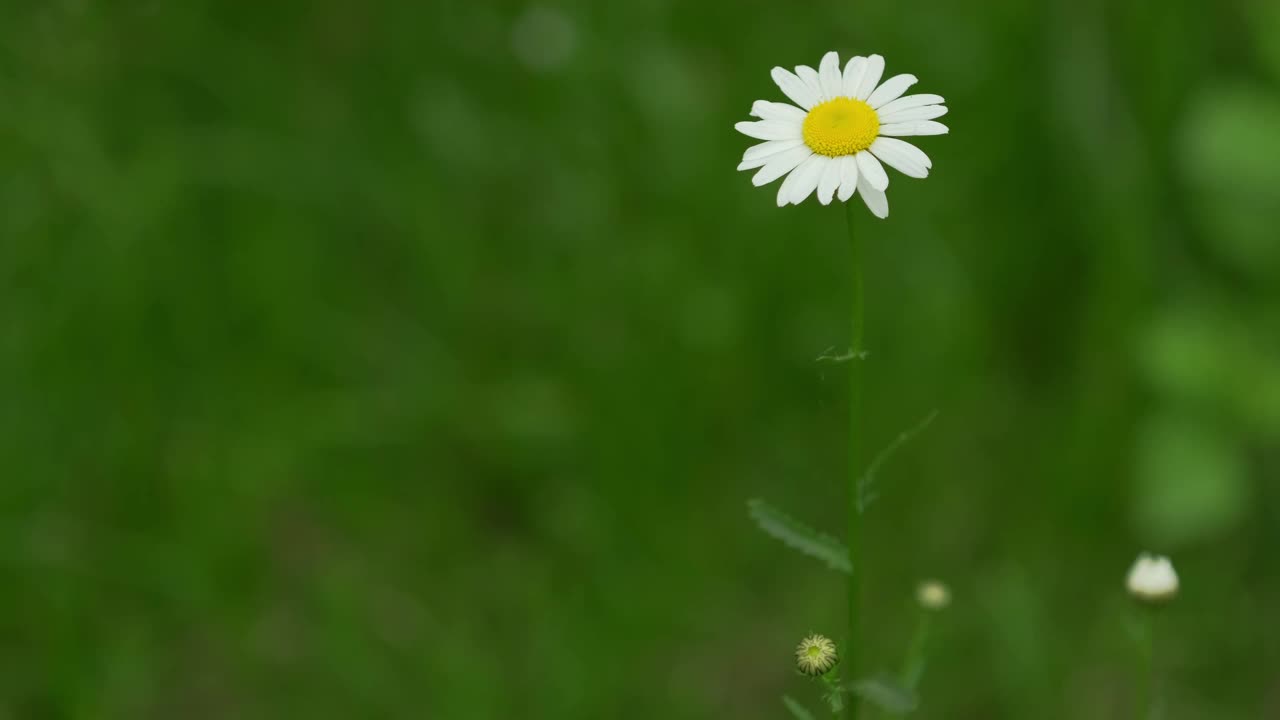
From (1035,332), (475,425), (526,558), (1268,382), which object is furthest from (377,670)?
(1268,382)

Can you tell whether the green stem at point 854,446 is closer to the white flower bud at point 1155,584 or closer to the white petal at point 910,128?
the white petal at point 910,128

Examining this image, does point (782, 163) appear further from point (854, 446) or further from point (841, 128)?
point (854, 446)

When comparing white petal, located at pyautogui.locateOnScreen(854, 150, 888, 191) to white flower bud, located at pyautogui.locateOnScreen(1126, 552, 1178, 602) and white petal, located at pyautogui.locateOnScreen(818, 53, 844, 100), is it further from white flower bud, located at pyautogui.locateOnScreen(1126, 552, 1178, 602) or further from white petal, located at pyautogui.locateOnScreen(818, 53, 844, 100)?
white flower bud, located at pyautogui.locateOnScreen(1126, 552, 1178, 602)

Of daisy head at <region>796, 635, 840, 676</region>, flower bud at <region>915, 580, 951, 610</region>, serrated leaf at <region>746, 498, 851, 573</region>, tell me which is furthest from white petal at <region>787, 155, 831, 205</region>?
flower bud at <region>915, 580, 951, 610</region>

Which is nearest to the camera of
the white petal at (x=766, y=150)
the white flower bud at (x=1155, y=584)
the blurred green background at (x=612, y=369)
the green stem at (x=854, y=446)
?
the green stem at (x=854, y=446)

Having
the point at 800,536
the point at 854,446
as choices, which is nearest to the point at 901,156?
the point at 854,446

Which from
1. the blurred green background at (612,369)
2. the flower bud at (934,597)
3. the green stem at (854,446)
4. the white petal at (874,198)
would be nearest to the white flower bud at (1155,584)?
the flower bud at (934,597)

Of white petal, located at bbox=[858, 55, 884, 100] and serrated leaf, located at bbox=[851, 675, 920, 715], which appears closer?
serrated leaf, located at bbox=[851, 675, 920, 715]
